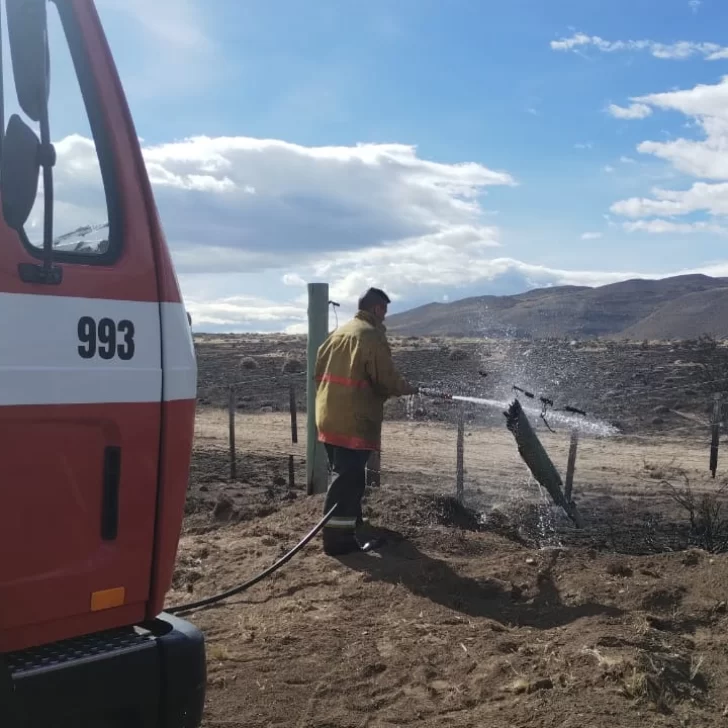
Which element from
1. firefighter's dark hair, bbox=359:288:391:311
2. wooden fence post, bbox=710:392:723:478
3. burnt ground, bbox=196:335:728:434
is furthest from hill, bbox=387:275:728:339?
firefighter's dark hair, bbox=359:288:391:311

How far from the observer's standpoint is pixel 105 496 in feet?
10.1

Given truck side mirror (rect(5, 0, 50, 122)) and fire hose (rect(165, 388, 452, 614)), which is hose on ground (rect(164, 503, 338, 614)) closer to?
fire hose (rect(165, 388, 452, 614))

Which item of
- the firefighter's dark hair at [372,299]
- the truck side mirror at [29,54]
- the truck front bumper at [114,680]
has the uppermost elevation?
the truck side mirror at [29,54]

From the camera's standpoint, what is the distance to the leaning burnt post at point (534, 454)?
8398 mm

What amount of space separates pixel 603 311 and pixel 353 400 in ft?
343

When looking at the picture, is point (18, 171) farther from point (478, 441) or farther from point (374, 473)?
point (478, 441)

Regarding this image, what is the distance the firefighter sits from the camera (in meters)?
6.64

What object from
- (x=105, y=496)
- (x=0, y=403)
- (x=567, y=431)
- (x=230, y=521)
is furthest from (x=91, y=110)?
(x=567, y=431)

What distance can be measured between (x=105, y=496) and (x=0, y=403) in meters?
0.50

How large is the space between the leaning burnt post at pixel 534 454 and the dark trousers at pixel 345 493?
6.86 ft

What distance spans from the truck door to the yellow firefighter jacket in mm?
3523

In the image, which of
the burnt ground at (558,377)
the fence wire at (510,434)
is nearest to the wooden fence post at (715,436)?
the fence wire at (510,434)

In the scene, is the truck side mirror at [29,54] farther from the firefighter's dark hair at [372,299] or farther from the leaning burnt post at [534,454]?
the leaning burnt post at [534,454]

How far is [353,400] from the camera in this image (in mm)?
6699
